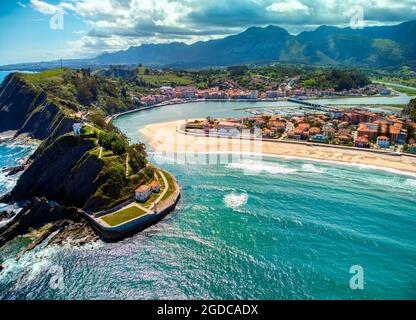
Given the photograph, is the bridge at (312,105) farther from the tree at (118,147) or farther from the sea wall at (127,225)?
the sea wall at (127,225)

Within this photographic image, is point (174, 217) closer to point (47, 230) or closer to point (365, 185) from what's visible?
point (47, 230)

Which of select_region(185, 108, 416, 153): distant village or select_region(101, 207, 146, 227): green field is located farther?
select_region(185, 108, 416, 153): distant village

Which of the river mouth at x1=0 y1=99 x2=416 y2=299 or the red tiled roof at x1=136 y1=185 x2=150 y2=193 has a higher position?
the red tiled roof at x1=136 y1=185 x2=150 y2=193

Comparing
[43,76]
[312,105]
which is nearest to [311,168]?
[312,105]

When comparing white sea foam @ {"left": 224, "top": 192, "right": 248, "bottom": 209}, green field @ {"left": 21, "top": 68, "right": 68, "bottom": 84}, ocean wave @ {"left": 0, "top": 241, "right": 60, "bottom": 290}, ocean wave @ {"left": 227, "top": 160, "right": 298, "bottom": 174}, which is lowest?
ocean wave @ {"left": 0, "top": 241, "right": 60, "bottom": 290}

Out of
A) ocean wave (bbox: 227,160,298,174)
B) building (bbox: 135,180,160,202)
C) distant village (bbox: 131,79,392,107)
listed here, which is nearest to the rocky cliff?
building (bbox: 135,180,160,202)

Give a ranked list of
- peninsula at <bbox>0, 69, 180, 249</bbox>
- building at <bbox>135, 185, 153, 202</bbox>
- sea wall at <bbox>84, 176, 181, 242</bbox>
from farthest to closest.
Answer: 1. building at <bbox>135, 185, 153, 202</bbox>
2. peninsula at <bbox>0, 69, 180, 249</bbox>
3. sea wall at <bbox>84, 176, 181, 242</bbox>

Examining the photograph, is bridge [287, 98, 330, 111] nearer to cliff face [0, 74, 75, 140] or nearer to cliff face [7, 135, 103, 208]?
cliff face [0, 74, 75, 140]
